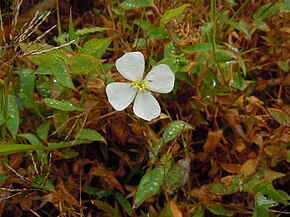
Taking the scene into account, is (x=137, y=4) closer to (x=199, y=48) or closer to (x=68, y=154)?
(x=199, y=48)

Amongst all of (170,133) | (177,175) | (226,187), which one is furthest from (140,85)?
(226,187)

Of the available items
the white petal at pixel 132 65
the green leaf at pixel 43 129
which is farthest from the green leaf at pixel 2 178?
the white petal at pixel 132 65

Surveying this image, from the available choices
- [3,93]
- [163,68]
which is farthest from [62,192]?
[163,68]

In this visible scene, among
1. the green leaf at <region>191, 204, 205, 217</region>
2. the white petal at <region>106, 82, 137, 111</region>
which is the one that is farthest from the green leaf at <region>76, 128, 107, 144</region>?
the green leaf at <region>191, 204, 205, 217</region>

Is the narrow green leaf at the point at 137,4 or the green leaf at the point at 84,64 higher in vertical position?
the narrow green leaf at the point at 137,4

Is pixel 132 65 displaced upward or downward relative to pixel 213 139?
upward

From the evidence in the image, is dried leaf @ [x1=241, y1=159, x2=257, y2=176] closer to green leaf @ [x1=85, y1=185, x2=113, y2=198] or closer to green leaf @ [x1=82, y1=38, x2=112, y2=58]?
green leaf @ [x1=85, y1=185, x2=113, y2=198]

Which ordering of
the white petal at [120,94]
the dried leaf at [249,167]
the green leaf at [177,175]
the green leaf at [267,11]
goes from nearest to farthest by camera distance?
the white petal at [120,94] < the green leaf at [177,175] < the dried leaf at [249,167] < the green leaf at [267,11]

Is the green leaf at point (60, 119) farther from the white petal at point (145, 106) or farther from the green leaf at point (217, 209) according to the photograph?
the green leaf at point (217, 209)
